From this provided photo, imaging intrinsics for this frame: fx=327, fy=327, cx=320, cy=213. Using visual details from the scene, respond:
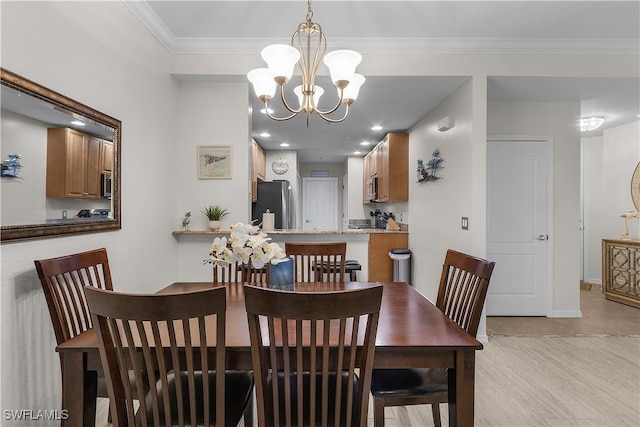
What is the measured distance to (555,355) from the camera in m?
2.68

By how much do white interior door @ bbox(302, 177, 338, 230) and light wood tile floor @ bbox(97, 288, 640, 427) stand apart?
4.73 metres

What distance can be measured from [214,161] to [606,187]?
5.49 m

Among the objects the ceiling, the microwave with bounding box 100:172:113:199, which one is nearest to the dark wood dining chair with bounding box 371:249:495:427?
the microwave with bounding box 100:172:113:199

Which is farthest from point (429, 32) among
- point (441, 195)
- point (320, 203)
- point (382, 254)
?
point (320, 203)

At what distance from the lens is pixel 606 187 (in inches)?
189

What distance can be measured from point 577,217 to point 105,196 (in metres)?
4.41

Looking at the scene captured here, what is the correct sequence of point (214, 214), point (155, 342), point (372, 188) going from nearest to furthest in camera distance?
1. point (155, 342)
2. point (214, 214)
3. point (372, 188)

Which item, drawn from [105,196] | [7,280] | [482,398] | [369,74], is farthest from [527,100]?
[7,280]

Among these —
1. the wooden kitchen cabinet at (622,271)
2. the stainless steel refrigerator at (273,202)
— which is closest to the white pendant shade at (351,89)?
the stainless steel refrigerator at (273,202)

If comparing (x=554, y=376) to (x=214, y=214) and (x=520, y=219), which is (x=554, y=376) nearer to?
(x=520, y=219)

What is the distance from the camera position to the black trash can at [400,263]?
4164 millimetres

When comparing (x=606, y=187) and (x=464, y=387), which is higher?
(x=606, y=187)

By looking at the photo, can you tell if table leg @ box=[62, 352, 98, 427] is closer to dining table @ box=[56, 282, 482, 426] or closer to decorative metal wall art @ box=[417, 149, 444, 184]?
dining table @ box=[56, 282, 482, 426]

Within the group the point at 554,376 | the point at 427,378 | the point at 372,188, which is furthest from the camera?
the point at 372,188
